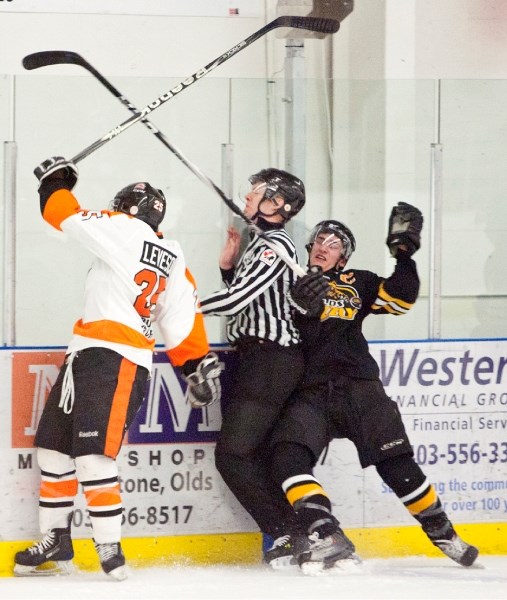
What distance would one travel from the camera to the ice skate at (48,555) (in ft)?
11.8

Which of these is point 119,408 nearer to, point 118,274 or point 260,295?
point 118,274

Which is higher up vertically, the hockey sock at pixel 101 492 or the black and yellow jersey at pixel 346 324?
the black and yellow jersey at pixel 346 324

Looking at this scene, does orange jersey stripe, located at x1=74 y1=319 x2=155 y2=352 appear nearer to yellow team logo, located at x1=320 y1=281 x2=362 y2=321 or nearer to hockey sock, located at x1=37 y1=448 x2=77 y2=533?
hockey sock, located at x1=37 y1=448 x2=77 y2=533

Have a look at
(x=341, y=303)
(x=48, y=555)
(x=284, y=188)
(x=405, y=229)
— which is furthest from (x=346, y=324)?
(x=48, y=555)

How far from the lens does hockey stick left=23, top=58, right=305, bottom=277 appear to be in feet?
11.9

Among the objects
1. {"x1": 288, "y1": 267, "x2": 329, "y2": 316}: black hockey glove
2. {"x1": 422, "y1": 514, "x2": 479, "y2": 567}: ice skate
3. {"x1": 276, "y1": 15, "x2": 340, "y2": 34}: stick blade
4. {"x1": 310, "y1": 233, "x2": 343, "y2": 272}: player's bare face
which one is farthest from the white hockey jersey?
{"x1": 422, "y1": 514, "x2": 479, "y2": 567}: ice skate

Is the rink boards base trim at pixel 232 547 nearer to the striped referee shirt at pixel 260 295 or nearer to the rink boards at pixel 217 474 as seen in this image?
the rink boards at pixel 217 474

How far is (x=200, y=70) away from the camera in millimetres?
3783

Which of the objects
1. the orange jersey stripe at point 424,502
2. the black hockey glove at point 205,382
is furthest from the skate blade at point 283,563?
the black hockey glove at point 205,382

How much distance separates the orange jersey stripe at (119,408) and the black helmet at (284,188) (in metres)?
0.73

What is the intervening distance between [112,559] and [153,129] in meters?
1.32

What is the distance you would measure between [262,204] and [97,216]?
59cm

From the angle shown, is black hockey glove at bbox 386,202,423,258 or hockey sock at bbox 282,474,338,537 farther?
black hockey glove at bbox 386,202,423,258

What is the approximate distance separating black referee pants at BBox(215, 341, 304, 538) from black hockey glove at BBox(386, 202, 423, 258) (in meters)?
0.48
